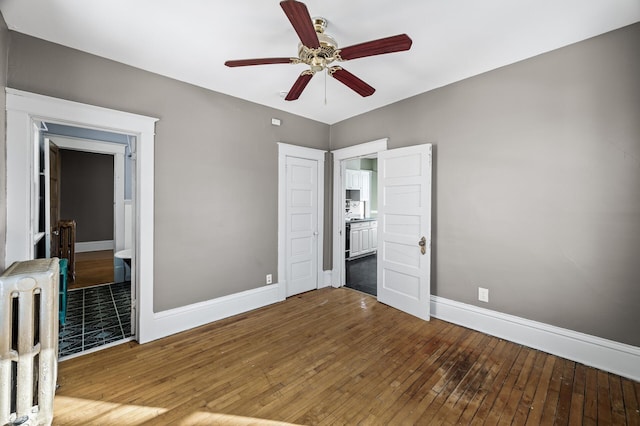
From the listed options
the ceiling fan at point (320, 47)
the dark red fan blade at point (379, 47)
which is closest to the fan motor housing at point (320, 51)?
the ceiling fan at point (320, 47)

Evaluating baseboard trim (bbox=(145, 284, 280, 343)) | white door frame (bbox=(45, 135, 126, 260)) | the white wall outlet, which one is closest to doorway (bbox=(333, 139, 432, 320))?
the white wall outlet

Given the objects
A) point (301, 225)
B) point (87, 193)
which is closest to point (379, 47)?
point (301, 225)

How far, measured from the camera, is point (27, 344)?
4.99 ft

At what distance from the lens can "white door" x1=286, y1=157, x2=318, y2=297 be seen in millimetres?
3941

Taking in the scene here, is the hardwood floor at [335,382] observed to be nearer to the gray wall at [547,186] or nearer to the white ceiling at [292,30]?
the gray wall at [547,186]

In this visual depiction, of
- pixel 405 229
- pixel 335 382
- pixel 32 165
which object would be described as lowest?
pixel 335 382

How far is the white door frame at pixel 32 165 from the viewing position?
6.88ft

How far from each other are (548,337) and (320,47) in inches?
125

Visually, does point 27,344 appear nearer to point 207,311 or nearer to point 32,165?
point 32,165

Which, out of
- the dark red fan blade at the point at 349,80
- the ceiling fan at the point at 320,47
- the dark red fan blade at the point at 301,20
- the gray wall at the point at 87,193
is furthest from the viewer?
the gray wall at the point at 87,193

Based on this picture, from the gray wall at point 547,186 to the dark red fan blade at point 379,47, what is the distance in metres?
1.71

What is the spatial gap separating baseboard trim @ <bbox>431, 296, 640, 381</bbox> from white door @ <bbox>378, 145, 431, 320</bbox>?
0.32m

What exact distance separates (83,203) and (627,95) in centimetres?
1006

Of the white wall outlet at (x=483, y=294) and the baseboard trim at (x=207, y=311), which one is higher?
the white wall outlet at (x=483, y=294)
